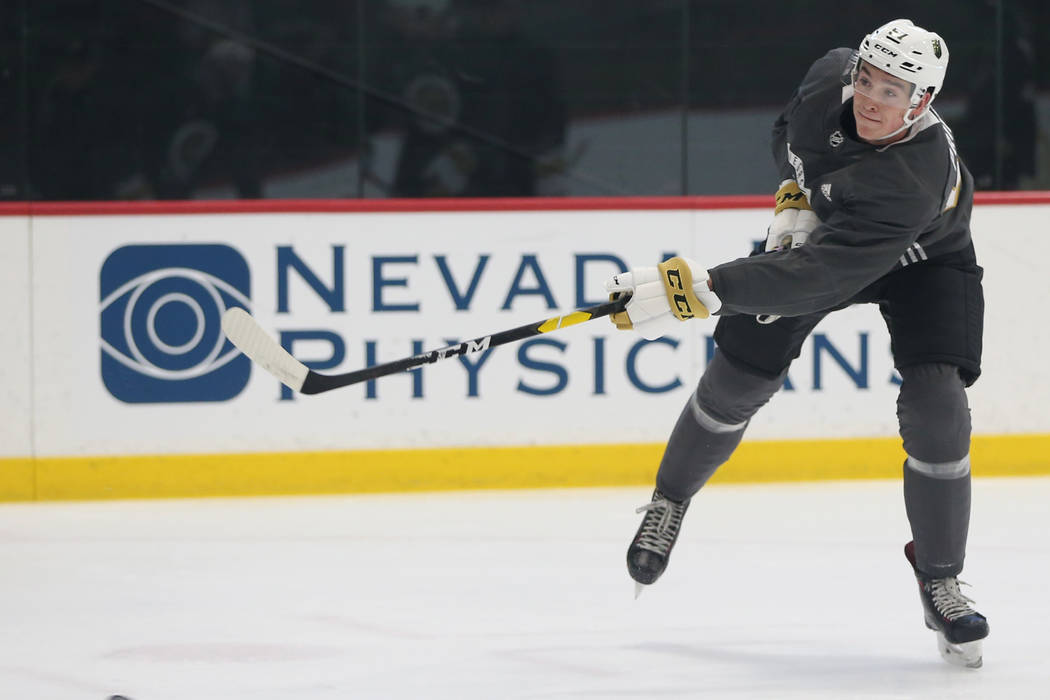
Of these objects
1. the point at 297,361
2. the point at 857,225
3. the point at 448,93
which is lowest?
the point at 297,361

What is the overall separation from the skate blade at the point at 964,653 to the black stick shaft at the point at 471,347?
A: 30.8 inches

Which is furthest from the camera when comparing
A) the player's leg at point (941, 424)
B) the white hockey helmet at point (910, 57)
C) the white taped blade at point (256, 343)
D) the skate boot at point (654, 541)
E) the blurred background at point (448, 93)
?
the blurred background at point (448, 93)

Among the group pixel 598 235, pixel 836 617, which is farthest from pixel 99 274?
pixel 836 617

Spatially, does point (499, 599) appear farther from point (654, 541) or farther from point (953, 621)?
point (953, 621)

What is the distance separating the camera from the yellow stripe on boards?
4488mm

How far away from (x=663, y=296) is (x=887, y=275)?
44 cm

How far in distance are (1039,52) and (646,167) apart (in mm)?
1235

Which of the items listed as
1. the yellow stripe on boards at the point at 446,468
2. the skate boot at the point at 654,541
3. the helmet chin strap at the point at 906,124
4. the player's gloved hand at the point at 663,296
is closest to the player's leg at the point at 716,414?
the skate boot at the point at 654,541

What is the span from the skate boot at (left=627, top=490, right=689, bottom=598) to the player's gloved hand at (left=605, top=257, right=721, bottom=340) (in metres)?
0.48

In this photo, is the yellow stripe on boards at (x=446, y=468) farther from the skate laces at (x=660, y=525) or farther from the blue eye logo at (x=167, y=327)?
the skate laces at (x=660, y=525)

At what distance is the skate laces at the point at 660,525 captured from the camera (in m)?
3.06

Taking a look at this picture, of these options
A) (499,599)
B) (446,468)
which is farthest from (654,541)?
(446,468)

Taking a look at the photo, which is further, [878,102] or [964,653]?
[964,653]

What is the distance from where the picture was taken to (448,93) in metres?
4.85
